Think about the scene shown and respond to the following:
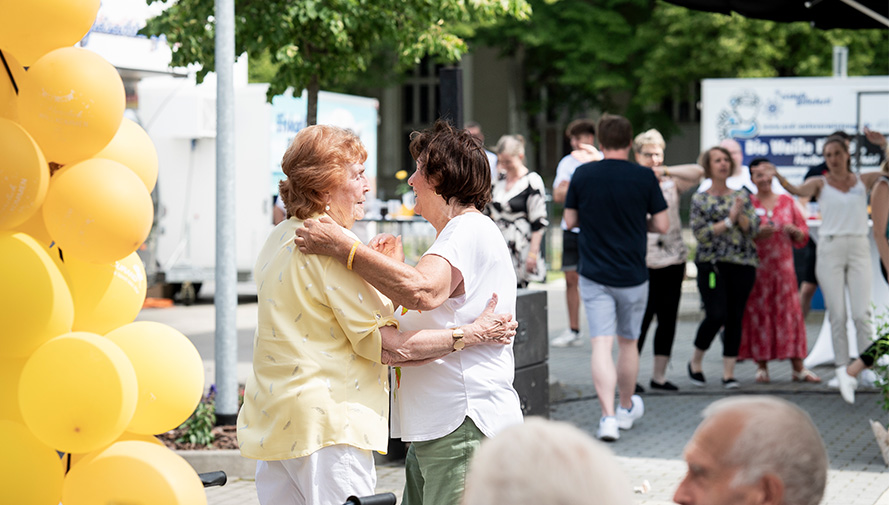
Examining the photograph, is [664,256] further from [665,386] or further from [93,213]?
[93,213]

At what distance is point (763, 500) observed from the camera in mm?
1988

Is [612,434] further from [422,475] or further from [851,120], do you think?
[851,120]

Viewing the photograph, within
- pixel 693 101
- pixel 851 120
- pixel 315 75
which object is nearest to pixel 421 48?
pixel 315 75

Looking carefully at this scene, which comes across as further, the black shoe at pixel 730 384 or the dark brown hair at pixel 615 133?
the black shoe at pixel 730 384

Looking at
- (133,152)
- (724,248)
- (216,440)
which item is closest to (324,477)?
(133,152)

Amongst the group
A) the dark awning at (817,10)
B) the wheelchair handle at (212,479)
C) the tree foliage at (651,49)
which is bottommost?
the wheelchair handle at (212,479)

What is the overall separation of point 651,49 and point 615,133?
2897 centimetres

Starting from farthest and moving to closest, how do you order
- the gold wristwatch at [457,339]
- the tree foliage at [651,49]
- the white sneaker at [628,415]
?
1. the tree foliage at [651,49]
2. the white sneaker at [628,415]
3. the gold wristwatch at [457,339]

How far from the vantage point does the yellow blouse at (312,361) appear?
3.18 m

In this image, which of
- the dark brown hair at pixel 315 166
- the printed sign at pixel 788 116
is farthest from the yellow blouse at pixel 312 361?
the printed sign at pixel 788 116

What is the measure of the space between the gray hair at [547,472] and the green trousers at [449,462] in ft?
5.21

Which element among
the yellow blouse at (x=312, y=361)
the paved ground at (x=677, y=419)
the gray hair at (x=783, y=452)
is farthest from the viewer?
the paved ground at (x=677, y=419)

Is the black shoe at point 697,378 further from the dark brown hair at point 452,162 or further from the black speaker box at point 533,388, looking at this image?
the dark brown hair at point 452,162

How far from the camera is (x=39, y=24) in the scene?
3.34 m
